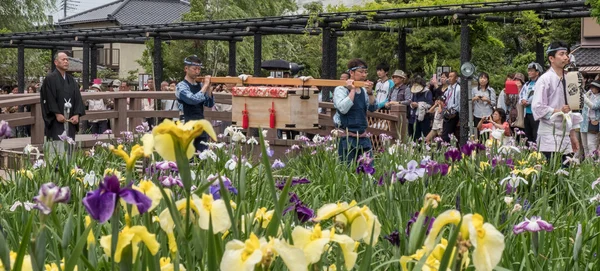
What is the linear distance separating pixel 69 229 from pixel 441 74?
14.8 m

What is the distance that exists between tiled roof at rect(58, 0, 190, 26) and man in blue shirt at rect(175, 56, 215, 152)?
171ft

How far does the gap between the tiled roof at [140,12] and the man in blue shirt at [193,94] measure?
5205cm

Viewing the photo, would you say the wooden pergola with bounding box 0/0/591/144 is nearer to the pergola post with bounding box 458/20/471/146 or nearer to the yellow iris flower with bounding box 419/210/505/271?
the pergola post with bounding box 458/20/471/146

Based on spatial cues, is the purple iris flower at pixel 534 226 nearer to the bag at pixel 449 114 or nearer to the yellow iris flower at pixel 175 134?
the yellow iris flower at pixel 175 134

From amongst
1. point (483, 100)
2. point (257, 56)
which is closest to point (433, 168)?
point (483, 100)

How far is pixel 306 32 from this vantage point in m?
20.1

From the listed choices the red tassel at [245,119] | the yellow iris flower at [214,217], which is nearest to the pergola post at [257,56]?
the red tassel at [245,119]

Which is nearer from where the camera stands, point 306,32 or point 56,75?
point 56,75

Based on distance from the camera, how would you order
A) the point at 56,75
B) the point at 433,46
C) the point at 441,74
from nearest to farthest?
A: the point at 56,75, the point at 441,74, the point at 433,46

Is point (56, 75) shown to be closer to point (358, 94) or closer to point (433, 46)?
point (358, 94)

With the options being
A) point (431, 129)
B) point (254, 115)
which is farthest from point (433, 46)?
point (254, 115)

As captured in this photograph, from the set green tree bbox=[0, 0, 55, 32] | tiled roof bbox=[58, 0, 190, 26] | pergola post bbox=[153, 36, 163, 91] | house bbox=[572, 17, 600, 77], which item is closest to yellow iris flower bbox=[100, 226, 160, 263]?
pergola post bbox=[153, 36, 163, 91]

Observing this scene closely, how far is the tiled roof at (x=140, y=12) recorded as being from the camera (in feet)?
201

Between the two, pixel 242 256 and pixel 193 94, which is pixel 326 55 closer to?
pixel 193 94
